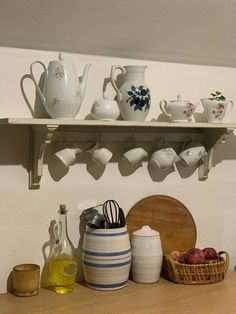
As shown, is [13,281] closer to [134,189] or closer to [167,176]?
[134,189]

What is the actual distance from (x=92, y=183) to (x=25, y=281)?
43cm

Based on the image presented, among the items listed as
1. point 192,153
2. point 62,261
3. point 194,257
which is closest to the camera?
point 62,261

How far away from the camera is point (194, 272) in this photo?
1.83 meters

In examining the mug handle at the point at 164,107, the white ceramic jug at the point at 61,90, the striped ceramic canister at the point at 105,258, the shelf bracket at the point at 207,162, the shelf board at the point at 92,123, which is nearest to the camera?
the shelf board at the point at 92,123

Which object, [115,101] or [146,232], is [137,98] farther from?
[146,232]

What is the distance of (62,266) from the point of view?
173cm

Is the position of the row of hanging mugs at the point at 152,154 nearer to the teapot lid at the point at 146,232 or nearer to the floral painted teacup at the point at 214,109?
the floral painted teacup at the point at 214,109

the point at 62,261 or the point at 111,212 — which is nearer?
the point at 62,261

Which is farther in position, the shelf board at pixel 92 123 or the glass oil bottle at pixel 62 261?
the glass oil bottle at pixel 62 261

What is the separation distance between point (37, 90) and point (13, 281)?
66 cm

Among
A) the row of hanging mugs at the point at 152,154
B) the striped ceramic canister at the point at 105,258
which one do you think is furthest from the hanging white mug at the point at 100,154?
the striped ceramic canister at the point at 105,258

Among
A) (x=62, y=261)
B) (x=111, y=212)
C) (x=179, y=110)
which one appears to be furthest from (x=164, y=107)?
(x=62, y=261)

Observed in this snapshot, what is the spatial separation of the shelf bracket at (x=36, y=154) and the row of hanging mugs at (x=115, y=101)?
0.30 ft

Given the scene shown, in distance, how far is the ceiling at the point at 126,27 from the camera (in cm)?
160
